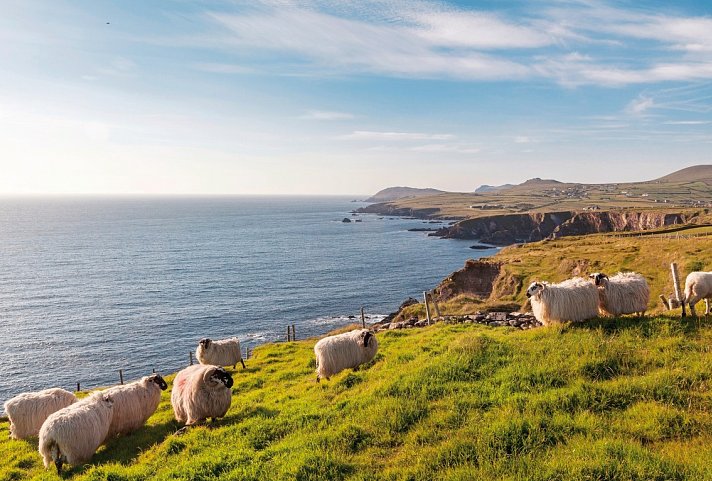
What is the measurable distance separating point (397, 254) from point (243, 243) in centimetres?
6090

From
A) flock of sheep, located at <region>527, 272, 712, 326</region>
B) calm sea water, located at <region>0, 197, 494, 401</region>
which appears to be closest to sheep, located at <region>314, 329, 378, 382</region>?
flock of sheep, located at <region>527, 272, 712, 326</region>

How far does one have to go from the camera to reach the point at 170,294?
82.6m

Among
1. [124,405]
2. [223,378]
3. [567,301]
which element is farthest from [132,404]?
[567,301]

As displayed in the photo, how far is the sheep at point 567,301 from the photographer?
15188mm

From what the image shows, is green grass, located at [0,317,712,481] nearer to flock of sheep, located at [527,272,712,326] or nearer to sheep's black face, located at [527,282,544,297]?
flock of sheep, located at [527,272,712,326]

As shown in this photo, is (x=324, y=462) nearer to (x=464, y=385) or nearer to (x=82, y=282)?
(x=464, y=385)

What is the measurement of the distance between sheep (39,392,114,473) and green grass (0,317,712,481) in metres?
0.48

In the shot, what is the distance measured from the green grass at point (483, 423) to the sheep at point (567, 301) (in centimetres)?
64

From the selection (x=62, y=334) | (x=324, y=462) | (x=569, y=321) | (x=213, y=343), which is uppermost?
(x=569, y=321)

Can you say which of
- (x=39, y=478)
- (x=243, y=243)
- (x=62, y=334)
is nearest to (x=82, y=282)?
(x=62, y=334)

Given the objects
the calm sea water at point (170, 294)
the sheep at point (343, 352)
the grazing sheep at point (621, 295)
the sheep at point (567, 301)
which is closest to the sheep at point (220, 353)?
the sheep at point (343, 352)

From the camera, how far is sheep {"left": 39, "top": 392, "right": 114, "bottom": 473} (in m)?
12.3

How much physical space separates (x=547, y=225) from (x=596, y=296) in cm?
16770

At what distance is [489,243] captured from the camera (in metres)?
161
